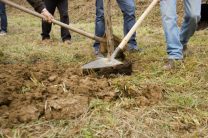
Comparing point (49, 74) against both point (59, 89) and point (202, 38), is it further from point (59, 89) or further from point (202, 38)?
point (202, 38)

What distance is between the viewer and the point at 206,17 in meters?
8.80

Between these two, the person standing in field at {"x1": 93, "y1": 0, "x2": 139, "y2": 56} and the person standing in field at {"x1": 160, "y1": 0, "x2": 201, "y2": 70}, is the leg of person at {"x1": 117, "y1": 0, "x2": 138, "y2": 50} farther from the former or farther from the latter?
the person standing in field at {"x1": 160, "y1": 0, "x2": 201, "y2": 70}

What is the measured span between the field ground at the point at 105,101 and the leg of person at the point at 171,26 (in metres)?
0.18

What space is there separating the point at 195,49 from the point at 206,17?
338cm

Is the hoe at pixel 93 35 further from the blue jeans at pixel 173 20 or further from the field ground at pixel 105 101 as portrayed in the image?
the blue jeans at pixel 173 20

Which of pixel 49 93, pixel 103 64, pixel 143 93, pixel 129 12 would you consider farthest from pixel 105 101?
pixel 129 12

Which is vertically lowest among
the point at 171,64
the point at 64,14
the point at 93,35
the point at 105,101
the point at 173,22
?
the point at 105,101

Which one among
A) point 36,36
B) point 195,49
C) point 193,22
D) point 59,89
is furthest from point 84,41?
point 59,89

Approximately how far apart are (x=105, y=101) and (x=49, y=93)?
0.49m

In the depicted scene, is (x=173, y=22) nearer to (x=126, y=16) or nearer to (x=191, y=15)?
(x=191, y=15)

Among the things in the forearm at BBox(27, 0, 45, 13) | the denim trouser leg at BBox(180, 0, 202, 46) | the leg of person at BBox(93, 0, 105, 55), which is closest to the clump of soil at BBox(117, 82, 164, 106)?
the denim trouser leg at BBox(180, 0, 202, 46)

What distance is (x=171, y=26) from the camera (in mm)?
4645

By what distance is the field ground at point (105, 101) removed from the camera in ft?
9.58

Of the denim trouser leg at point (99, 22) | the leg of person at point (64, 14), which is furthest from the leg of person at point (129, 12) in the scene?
the leg of person at point (64, 14)
